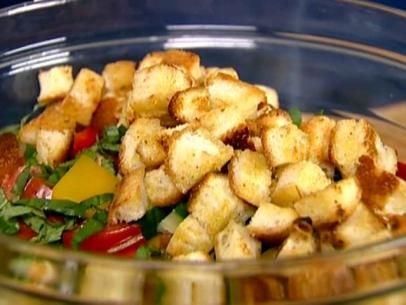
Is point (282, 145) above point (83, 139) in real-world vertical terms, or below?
above

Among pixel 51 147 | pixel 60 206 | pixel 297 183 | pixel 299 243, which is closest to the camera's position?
pixel 299 243

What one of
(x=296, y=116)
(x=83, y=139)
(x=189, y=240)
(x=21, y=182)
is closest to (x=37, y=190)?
(x=21, y=182)

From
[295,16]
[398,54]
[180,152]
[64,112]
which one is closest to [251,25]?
[295,16]

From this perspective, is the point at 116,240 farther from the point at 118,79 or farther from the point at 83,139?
the point at 118,79

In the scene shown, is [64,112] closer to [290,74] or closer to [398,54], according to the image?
[290,74]

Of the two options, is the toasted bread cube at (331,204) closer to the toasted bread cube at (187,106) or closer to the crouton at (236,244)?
the crouton at (236,244)

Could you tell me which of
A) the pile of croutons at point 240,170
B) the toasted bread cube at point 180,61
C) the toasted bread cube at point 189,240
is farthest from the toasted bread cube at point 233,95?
the toasted bread cube at point 189,240
